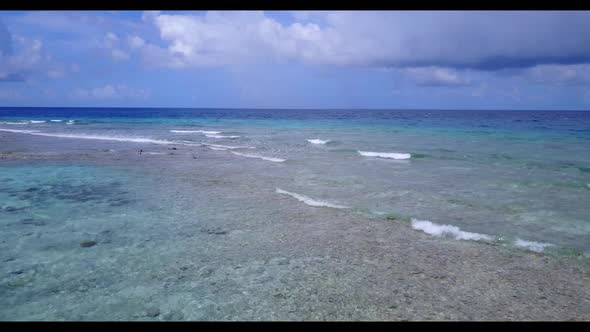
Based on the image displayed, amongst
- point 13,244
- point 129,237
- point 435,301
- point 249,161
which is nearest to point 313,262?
point 435,301

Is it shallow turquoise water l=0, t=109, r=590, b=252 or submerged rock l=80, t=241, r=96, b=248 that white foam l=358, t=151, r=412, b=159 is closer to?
shallow turquoise water l=0, t=109, r=590, b=252

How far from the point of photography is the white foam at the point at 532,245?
7414 millimetres

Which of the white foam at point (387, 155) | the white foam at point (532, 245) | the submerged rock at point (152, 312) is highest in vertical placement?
the white foam at point (387, 155)

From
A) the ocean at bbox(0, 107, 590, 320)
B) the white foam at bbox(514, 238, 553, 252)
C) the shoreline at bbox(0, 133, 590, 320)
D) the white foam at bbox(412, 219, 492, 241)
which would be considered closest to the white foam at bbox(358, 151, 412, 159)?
the ocean at bbox(0, 107, 590, 320)

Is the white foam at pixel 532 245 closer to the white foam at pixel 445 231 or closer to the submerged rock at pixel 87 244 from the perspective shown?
the white foam at pixel 445 231

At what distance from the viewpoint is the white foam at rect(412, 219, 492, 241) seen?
8.04 meters

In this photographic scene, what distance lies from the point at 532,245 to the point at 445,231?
1706mm

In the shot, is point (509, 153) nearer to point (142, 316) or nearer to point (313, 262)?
point (313, 262)

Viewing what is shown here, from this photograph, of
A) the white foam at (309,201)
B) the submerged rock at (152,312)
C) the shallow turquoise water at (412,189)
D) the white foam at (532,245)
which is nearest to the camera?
the submerged rock at (152,312)

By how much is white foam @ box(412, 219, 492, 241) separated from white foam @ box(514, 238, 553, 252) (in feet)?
1.80

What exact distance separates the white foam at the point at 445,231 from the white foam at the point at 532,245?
55 cm

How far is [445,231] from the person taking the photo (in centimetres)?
840

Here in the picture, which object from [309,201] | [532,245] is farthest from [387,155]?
[532,245]

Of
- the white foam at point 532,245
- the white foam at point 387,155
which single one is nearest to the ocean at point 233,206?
the white foam at point 532,245
